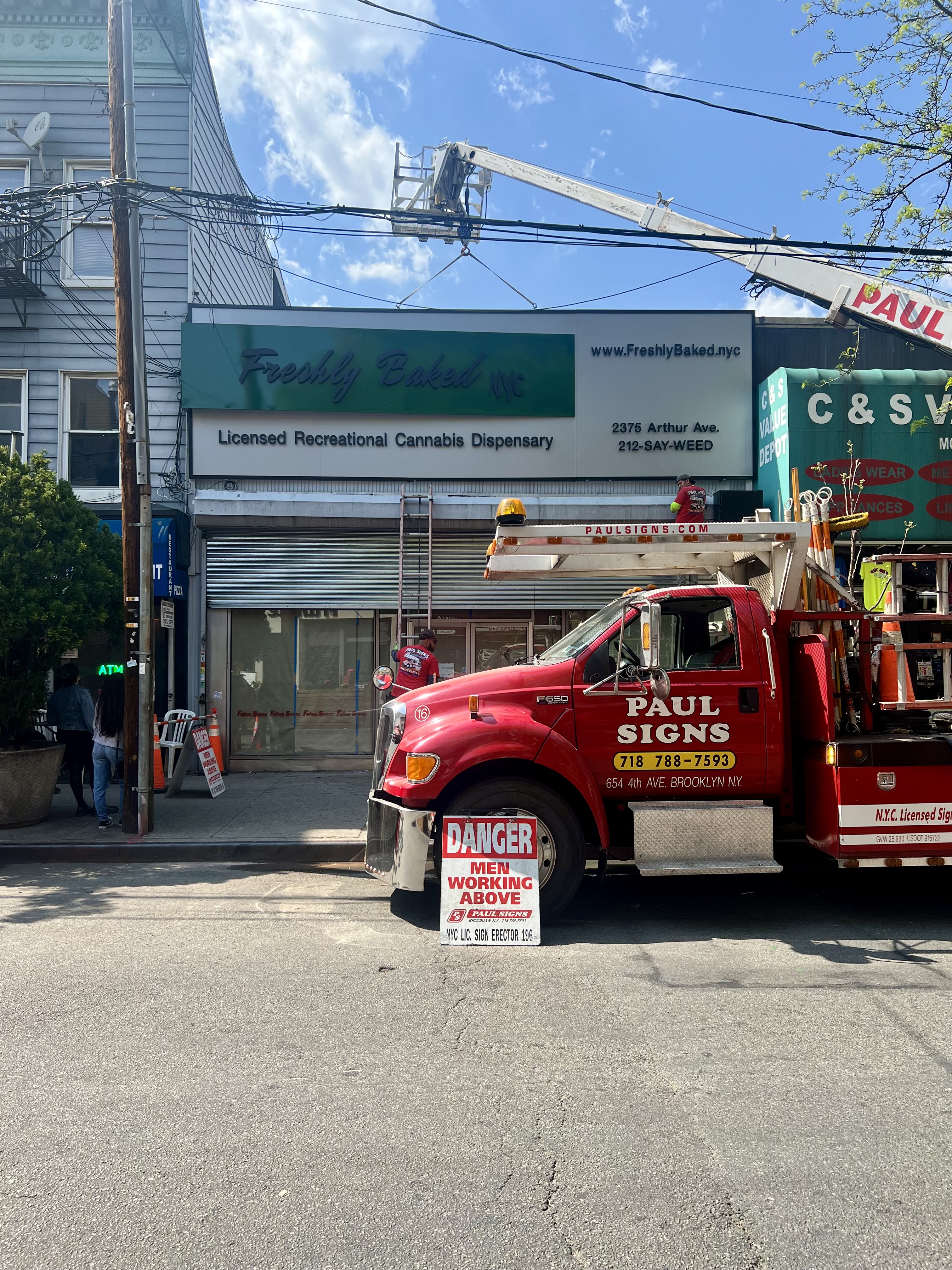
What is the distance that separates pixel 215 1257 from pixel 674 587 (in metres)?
5.17

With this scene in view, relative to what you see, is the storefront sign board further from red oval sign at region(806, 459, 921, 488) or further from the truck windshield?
the truck windshield

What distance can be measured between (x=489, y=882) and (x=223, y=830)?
14.4 feet

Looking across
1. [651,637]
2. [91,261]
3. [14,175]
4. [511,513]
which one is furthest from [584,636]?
[14,175]

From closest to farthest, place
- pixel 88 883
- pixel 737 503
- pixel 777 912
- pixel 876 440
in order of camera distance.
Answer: pixel 777 912 < pixel 88 883 < pixel 876 440 < pixel 737 503

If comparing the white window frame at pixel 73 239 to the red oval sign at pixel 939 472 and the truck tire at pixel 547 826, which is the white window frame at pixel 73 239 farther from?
the red oval sign at pixel 939 472

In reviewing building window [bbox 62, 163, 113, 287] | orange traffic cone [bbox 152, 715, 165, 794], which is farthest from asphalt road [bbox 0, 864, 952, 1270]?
building window [bbox 62, 163, 113, 287]

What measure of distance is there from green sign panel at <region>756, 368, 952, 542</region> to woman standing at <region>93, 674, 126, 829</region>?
9.35 metres

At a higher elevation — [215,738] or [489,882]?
[215,738]

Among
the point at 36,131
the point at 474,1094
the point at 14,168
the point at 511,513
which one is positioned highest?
the point at 36,131

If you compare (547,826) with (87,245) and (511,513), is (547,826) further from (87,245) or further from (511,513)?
(87,245)

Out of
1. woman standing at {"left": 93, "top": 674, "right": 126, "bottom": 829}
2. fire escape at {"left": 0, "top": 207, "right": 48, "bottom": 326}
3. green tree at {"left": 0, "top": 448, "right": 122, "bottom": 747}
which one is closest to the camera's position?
green tree at {"left": 0, "top": 448, "right": 122, "bottom": 747}

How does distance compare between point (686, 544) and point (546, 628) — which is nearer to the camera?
point (686, 544)

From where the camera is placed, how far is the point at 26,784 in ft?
31.1

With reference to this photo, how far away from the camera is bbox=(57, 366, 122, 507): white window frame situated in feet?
44.2
